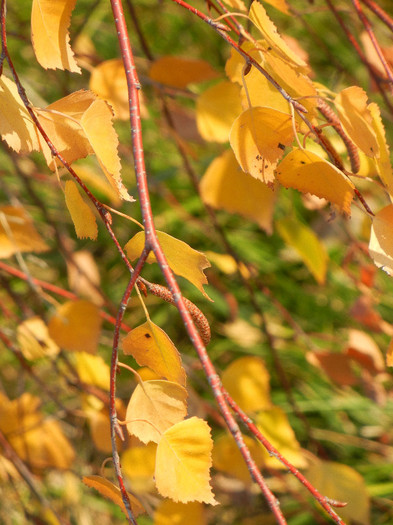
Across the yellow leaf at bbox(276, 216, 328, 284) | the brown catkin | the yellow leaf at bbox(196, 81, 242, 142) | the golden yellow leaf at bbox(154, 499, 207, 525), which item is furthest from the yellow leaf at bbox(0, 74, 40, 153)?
the yellow leaf at bbox(276, 216, 328, 284)

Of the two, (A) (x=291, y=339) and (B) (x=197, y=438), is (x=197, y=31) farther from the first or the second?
(B) (x=197, y=438)

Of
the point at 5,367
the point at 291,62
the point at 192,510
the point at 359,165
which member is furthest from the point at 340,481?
the point at 5,367

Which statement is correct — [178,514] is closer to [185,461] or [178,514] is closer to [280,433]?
[280,433]

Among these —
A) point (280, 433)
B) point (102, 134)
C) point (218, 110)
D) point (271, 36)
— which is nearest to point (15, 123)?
point (102, 134)

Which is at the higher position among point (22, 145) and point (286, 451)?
point (22, 145)

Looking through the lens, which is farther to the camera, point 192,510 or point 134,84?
point 192,510

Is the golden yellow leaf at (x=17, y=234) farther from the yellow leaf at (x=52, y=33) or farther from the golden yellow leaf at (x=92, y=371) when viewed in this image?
the yellow leaf at (x=52, y=33)

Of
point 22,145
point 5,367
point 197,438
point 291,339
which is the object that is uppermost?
point 22,145
